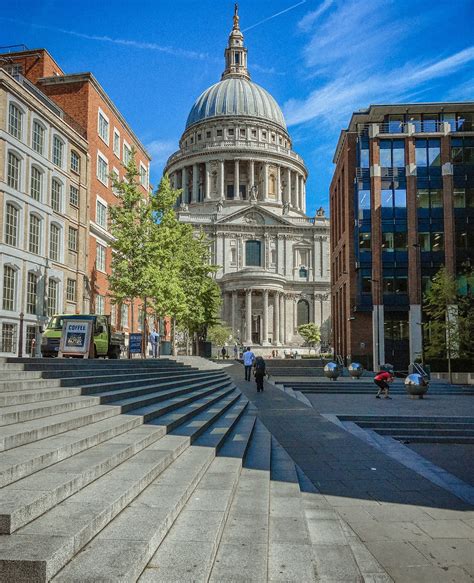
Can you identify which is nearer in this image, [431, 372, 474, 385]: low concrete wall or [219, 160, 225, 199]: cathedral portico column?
[431, 372, 474, 385]: low concrete wall

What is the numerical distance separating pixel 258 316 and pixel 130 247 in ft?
176

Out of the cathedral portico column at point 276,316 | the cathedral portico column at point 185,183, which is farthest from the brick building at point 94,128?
the cathedral portico column at point 185,183

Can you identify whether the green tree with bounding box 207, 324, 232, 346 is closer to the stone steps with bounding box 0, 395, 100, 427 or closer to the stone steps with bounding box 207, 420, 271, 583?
the stone steps with bounding box 0, 395, 100, 427

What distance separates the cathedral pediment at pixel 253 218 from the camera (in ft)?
302

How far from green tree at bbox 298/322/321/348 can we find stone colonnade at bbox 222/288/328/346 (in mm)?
3286

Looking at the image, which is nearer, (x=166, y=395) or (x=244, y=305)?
(x=166, y=395)

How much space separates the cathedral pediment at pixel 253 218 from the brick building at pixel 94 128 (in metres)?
52.5

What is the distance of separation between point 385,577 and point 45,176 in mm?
28085

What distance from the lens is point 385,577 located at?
4.81 m

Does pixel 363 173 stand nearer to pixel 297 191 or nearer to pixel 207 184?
pixel 207 184

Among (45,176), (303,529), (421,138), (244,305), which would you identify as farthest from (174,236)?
(244,305)

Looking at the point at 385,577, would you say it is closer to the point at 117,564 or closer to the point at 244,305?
the point at 117,564

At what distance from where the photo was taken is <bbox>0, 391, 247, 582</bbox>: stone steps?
135 inches

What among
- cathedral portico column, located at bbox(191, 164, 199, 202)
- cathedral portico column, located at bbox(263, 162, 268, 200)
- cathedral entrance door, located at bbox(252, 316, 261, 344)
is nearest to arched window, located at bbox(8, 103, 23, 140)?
cathedral entrance door, located at bbox(252, 316, 261, 344)
